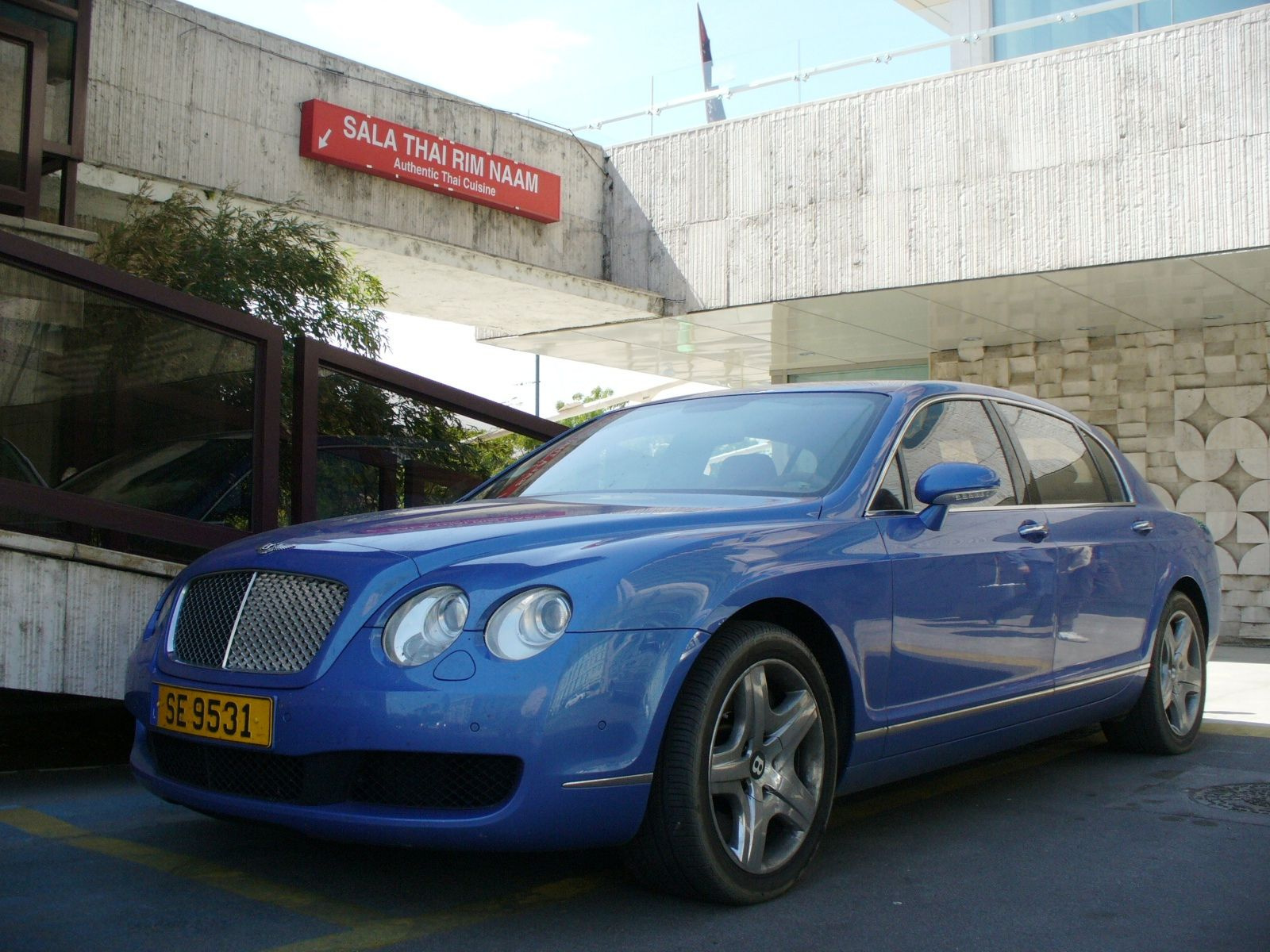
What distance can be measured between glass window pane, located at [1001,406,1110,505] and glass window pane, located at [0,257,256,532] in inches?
133

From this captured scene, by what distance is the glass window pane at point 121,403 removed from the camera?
5.29 m

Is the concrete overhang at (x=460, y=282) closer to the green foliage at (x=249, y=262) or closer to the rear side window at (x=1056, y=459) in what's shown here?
the green foliage at (x=249, y=262)

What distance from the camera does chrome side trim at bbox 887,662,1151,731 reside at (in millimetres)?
3992

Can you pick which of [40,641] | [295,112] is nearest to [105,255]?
[295,112]

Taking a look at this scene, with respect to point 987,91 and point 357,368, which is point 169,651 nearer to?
point 357,368

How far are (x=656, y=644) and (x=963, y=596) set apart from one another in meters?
1.45

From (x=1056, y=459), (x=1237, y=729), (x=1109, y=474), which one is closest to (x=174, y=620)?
(x=1056, y=459)

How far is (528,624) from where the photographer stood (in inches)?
121

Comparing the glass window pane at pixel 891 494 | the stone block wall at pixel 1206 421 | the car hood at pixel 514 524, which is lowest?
the car hood at pixel 514 524

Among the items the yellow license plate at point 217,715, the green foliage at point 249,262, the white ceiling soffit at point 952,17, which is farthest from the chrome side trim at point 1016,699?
the white ceiling soffit at point 952,17

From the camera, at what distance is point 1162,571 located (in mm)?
5578

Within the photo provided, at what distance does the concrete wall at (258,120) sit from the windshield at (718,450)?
7255mm

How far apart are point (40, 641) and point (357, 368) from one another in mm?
2025

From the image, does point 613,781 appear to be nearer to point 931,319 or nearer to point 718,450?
point 718,450
